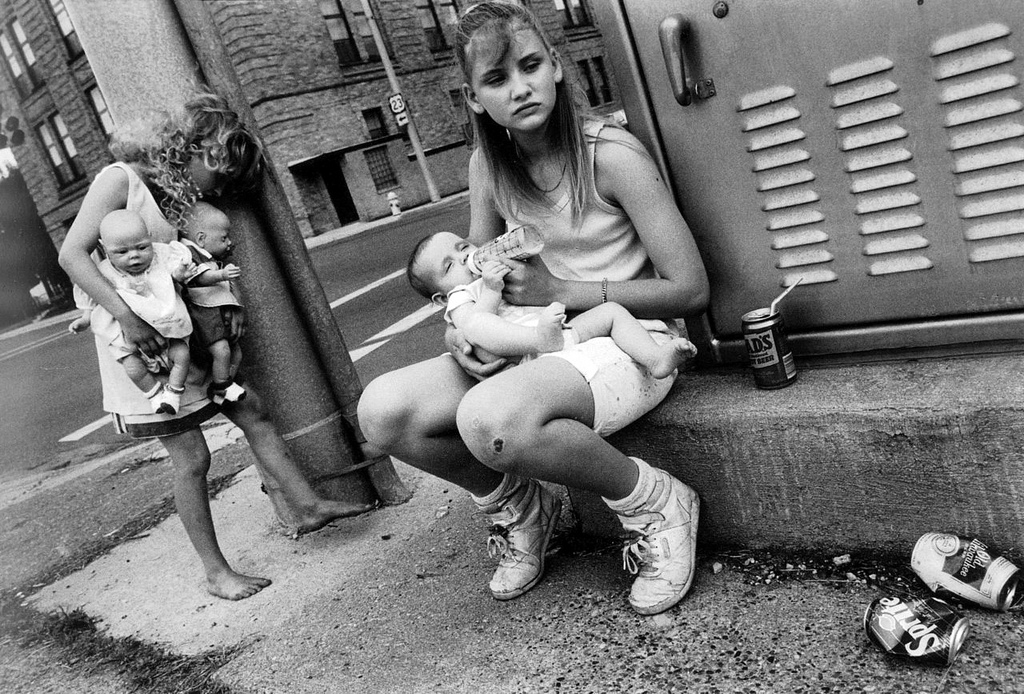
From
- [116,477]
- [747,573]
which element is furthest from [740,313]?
[116,477]

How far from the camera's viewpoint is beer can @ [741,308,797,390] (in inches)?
75.7

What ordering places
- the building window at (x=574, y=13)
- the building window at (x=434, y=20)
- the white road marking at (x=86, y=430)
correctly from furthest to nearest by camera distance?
1. the building window at (x=434, y=20)
2. the white road marking at (x=86, y=430)
3. the building window at (x=574, y=13)

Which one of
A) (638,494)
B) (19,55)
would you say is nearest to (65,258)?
(638,494)

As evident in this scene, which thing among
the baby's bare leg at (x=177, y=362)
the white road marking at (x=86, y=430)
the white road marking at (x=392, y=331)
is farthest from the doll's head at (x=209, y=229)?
the white road marking at (x=86, y=430)

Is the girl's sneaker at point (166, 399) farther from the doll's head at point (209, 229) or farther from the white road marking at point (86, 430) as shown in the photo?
the white road marking at point (86, 430)

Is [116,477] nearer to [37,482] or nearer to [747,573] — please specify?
[37,482]

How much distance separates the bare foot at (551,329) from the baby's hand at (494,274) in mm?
150

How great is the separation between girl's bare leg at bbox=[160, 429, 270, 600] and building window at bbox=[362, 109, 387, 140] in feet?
75.3

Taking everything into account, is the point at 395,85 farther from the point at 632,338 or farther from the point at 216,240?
the point at 632,338

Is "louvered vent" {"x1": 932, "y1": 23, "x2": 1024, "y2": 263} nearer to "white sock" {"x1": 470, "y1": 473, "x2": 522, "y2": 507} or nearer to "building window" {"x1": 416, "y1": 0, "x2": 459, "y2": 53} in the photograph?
"white sock" {"x1": 470, "y1": 473, "x2": 522, "y2": 507}

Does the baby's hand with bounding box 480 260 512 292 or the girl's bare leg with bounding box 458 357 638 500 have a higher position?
the baby's hand with bounding box 480 260 512 292

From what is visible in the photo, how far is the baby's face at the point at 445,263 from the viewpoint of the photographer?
→ 222 centimetres

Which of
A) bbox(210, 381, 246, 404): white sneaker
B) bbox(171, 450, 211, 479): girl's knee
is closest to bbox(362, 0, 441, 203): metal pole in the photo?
bbox(210, 381, 246, 404): white sneaker

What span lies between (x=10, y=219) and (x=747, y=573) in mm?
22079
